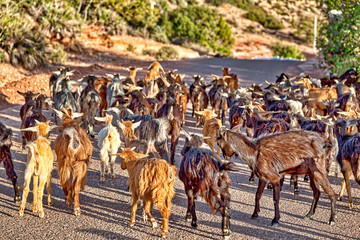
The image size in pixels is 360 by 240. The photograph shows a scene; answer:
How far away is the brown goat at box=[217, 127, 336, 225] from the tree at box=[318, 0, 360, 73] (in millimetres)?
11560

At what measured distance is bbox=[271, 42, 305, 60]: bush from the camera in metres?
53.8

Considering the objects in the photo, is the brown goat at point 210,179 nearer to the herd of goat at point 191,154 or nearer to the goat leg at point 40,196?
the herd of goat at point 191,154

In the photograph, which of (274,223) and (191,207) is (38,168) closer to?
(191,207)

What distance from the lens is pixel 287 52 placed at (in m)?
54.5

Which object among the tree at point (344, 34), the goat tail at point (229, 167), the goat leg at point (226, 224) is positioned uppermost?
the tree at point (344, 34)

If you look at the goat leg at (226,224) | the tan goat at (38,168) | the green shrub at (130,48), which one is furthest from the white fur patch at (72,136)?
the green shrub at (130,48)

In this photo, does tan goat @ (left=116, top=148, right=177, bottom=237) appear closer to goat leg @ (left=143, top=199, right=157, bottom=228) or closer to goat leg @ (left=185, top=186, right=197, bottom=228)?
goat leg @ (left=143, top=199, right=157, bottom=228)

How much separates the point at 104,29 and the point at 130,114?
30759 mm

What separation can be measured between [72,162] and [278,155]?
3.66 metres

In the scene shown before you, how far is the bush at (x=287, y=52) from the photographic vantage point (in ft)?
177

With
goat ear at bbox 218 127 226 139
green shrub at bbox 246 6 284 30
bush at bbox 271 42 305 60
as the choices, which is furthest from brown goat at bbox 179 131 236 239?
green shrub at bbox 246 6 284 30

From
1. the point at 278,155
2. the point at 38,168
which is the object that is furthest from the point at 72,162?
the point at 278,155

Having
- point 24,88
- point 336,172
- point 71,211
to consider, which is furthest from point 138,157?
point 24,88

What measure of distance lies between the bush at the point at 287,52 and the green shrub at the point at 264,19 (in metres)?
14.3
